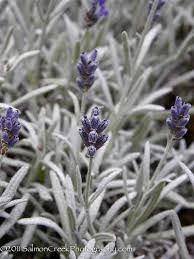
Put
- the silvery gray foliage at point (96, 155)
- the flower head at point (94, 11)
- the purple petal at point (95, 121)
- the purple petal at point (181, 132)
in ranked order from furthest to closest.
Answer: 1. the flower head at point (94, 11)
2. the silvery gray foliage at point (96, 155)
3. the purple petal at point (181, 132)
4. the purple petal at point (95, 121)

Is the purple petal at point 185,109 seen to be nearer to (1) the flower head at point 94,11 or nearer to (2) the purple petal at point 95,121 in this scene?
(2) the purple petal at point 95,121

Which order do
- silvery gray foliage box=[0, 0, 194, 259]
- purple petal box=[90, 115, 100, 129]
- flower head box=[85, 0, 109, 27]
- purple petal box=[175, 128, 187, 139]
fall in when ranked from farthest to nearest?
1. flower head box=[85, 0, 109, 27]
2. silvery gray foliage box=[0, 0, 194, 259]
3. purple petal box=[175, 128, 187, 139]
4. purple petal box=[90, 115, 100, 129]

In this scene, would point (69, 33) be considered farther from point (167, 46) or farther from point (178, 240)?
point (178, 240)

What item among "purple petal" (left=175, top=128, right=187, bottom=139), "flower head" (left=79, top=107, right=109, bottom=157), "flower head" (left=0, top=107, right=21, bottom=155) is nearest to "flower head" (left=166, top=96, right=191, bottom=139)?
"purple petal" (left=175, top=128, right=187, bottom=139)

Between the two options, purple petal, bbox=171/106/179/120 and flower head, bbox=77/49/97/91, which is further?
flower head, bbox=77/49/97/91

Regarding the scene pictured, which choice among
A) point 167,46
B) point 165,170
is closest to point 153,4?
point 165,170

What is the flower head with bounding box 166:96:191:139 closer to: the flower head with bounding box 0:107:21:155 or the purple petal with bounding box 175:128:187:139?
the purple petal with bounding box 175:128:187:139

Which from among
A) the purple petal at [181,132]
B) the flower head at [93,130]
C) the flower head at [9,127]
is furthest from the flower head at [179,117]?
the flower head at [9,127]

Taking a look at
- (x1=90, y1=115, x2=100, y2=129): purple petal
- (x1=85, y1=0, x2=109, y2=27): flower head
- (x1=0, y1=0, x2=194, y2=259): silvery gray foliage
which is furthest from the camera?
(x1=85, y1=0, x2=109, y2=27): flower head
